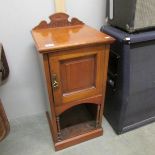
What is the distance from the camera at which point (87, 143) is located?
141 centimetres

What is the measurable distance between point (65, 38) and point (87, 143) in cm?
87

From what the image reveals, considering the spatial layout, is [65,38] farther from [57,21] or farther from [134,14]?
[134,14]

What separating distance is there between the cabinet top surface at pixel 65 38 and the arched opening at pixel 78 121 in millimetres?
592

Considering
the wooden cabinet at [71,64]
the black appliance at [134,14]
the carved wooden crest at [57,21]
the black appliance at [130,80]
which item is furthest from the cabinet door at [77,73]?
the carved wooden crest at [57,21]

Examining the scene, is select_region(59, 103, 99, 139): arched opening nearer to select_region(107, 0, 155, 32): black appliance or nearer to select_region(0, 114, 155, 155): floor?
select_region(0, 114, 155, 155): floor

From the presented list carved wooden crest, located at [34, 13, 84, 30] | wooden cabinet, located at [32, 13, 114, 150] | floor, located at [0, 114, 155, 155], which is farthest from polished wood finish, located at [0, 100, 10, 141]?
carved wooden crest, located at [34, 13, 84, 30]

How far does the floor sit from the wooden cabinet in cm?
9

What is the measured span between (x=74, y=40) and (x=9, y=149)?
102 centimetres

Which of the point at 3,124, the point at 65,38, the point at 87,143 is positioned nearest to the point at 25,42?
the point at 65,38

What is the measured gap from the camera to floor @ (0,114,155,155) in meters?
1.34

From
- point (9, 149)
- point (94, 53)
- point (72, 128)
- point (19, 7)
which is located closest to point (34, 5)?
point (19, 7)

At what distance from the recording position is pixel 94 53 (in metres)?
1.03

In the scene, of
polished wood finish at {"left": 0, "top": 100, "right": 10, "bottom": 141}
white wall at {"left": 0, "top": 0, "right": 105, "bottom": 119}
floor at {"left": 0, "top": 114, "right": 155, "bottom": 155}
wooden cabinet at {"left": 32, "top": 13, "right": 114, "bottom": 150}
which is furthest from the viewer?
floor at {"left": 0, "top": 114, "right": 155, "bottom": 155}

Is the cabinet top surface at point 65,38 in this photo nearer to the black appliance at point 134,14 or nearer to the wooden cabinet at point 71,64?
the wooden cabinet at point 71,64
